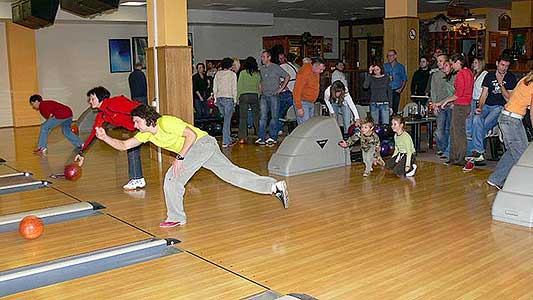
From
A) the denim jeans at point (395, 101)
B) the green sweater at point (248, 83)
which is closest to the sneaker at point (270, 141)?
the green sweater at point (248, 83)

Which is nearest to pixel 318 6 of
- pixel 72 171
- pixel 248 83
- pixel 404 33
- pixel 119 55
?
pixel 119 55

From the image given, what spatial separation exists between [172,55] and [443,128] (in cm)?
337

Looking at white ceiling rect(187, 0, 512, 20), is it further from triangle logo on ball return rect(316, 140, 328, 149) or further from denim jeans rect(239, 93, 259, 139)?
triangle logo on ball return rect(316, 140, 328, 149)

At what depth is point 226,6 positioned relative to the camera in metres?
12.9

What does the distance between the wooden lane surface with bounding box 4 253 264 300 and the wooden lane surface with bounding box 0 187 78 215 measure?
2.02m

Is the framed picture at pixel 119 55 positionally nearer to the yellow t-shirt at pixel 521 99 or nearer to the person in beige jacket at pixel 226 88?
the person in beige jacket at pixel 226 88

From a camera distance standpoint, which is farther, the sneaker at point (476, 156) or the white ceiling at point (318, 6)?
the white ceiling at point (318, 6)

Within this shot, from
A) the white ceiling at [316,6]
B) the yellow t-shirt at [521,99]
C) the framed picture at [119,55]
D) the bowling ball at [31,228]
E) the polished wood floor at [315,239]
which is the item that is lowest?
the polished wood floor at [315,239]

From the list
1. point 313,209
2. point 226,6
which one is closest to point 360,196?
point 313,209

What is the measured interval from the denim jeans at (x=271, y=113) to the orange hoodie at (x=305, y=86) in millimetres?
889

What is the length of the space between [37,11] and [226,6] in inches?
185

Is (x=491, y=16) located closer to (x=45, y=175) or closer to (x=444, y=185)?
(x=444, y=185)

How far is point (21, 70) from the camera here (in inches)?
476

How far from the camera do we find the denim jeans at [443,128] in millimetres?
Answer: 7074
